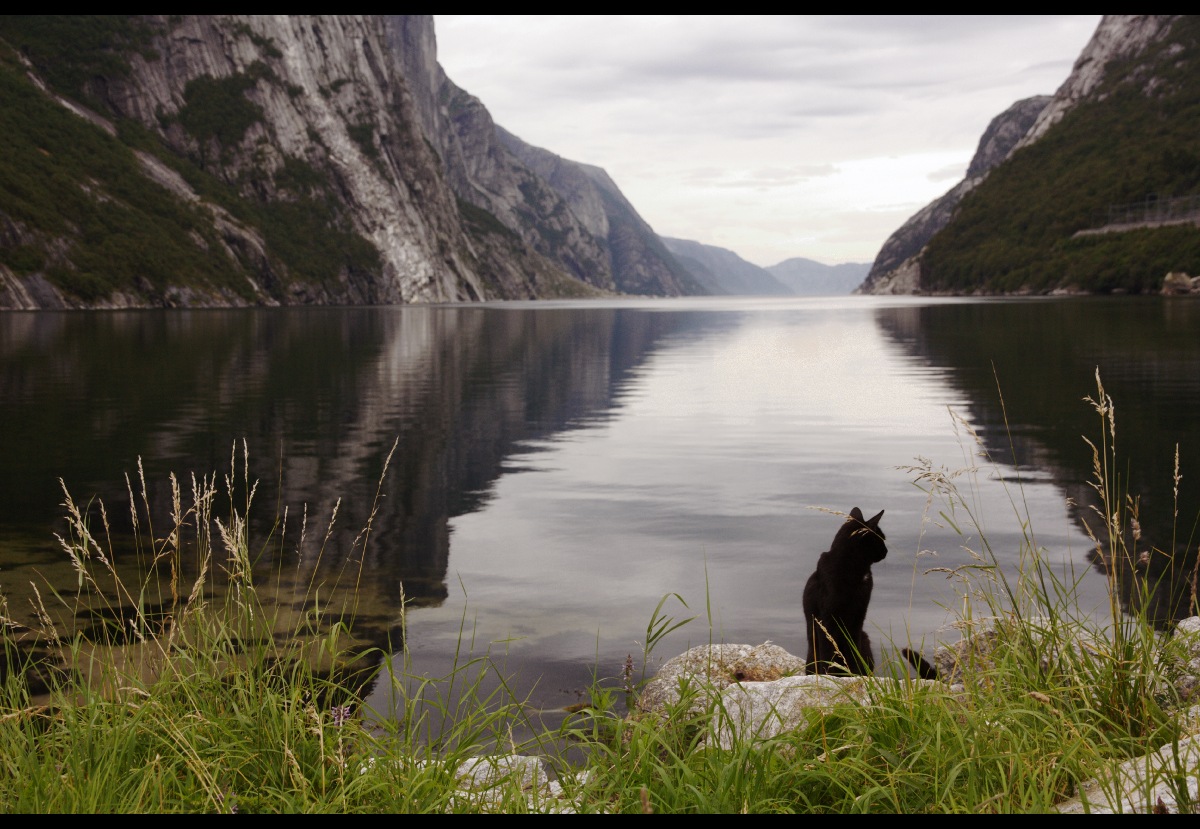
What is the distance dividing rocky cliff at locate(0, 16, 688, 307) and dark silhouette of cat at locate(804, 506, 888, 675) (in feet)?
368

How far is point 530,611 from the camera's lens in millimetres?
9711

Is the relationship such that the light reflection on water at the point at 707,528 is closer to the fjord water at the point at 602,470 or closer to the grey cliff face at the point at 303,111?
the fjord water at the point at 602,470

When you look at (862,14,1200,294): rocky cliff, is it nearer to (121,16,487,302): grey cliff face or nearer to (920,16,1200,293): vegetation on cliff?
(920,16,1200,293): vegetation on cliff

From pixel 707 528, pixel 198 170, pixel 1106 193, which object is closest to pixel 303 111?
pixel 198 170

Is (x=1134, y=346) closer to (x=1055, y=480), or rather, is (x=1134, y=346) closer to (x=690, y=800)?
(x=1055, y=480)

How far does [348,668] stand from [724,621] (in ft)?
11.5

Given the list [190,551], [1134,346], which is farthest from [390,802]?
[1134,346]

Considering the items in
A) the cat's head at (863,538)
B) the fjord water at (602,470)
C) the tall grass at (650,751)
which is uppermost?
the cat's head at (863,538)

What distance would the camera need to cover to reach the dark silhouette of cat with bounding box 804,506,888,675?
658cm

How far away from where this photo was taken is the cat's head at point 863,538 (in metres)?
6.33

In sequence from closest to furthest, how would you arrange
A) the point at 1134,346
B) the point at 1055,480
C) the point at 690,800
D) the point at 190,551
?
the point at 690,800 < the point at 190,551 < the point at 1055,480 < the point at 1134,346

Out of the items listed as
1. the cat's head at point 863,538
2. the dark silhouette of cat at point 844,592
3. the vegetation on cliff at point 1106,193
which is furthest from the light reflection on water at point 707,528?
the vegetation on cliff at point 1106,193

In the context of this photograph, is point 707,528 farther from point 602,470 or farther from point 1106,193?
point 1106,193

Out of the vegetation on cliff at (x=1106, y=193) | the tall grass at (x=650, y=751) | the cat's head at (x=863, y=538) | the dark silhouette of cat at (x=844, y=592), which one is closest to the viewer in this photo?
the tall grass at (x=650, y=751)
